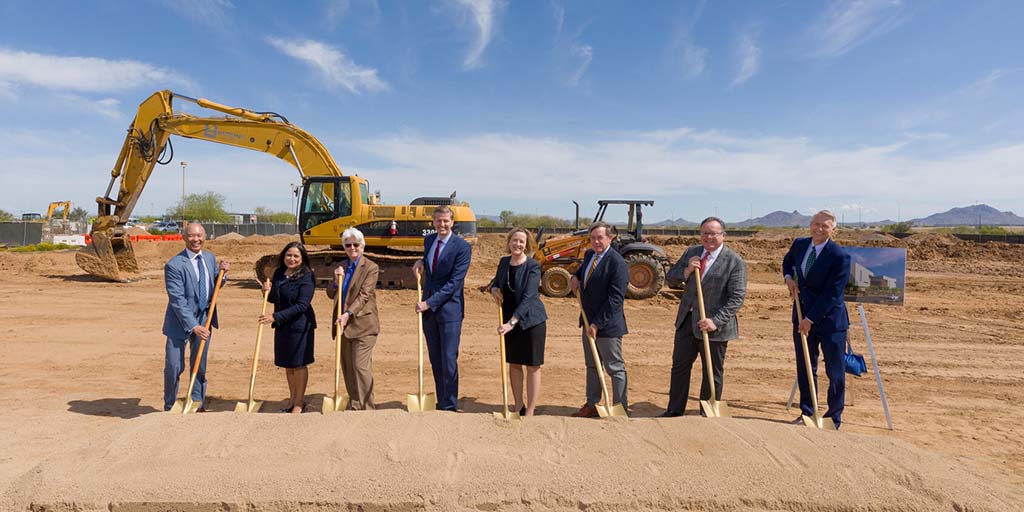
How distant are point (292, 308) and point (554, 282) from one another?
803 centimetres

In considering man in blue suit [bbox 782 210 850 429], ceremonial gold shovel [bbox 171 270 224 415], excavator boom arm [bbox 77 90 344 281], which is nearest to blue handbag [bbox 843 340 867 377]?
man in blue suit [bbox 782 210 850 429]

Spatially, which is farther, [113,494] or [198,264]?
[198,264]

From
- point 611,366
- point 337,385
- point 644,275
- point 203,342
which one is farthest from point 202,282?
point 644,275

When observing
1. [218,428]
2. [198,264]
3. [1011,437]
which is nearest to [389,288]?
[198,264]

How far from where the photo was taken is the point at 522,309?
14.8 feet

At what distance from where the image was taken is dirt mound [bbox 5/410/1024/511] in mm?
3186

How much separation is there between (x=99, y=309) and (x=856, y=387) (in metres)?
12.7

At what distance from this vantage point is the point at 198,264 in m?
4.65

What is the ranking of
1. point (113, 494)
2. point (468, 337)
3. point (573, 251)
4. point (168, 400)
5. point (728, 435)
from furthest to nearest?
1. point (573, 251)
2. point (468, 337)
3. point (168, 400)
4. point (728, 435)
5. point (113, 494)

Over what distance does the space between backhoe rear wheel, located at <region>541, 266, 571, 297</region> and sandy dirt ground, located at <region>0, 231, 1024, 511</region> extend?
2.91m

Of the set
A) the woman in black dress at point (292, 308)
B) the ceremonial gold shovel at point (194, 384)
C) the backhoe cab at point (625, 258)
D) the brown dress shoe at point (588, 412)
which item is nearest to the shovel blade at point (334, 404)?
the woman in black dress at point (292, 308)

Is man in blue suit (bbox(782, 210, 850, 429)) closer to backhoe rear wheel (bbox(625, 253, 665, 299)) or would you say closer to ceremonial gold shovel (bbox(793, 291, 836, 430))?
ceremonial gold shovel (bbox(793, 291, 836, 430))

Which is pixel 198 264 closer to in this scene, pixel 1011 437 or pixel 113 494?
pixel 113 494

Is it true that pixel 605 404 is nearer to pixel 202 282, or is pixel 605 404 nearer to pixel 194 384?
pixel 194 384
